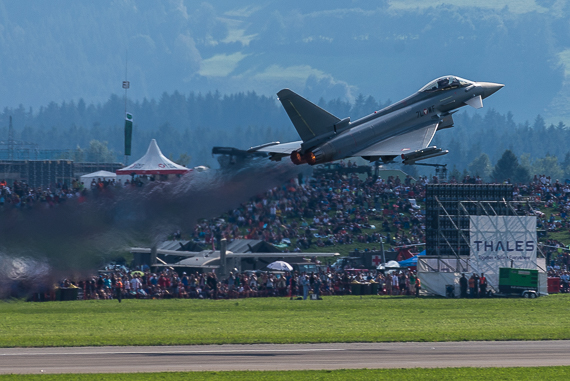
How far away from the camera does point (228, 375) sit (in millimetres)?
23359

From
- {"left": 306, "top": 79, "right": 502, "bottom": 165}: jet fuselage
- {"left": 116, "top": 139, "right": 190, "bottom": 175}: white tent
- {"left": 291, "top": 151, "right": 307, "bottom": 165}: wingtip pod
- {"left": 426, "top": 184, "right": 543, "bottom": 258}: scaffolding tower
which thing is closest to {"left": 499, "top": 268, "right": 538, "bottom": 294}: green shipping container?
{"left": 426, "top": 184, "right": 543, "bottom": 258}: scaffolding tower

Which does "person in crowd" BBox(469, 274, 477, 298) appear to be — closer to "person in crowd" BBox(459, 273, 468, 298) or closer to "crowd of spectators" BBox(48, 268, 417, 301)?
"person in crowd" BBox(459, 273, 468, 298)

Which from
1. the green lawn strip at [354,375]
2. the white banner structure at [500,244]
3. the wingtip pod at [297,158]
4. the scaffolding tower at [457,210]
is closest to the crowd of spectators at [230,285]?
the scaffolding tower at [457,210]

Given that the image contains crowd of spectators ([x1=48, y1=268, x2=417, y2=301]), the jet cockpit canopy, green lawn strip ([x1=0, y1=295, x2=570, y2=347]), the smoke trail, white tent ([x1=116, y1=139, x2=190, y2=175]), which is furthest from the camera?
white tent ([x1=116, y1=139, x2=190, y2=175])

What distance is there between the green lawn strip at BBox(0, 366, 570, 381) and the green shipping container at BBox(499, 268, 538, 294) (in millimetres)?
24971

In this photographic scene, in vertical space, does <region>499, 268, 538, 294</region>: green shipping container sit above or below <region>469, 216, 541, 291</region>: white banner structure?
below

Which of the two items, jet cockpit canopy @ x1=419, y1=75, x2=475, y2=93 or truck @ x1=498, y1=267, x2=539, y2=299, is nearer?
jet cockpit canopy @ x1=419, y1=75, x2=475, y2=93

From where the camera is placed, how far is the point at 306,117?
3117cm

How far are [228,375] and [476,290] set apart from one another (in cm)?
2923

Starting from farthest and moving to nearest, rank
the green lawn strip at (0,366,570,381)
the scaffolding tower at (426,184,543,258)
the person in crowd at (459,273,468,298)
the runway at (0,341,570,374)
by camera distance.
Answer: the scaffolding tower at (426,184,543,258) → the person in crowd at (459,273,468,298) → the runway at (0,341,570,374) → the green lawn strip at (0,366,570,381)

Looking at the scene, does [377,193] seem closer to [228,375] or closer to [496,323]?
[496,323]

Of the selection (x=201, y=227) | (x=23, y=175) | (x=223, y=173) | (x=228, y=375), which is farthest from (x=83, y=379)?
(x=23, y=175)

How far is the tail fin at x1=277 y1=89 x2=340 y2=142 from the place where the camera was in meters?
A: 31.0

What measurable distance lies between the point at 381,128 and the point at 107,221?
12983 mm
